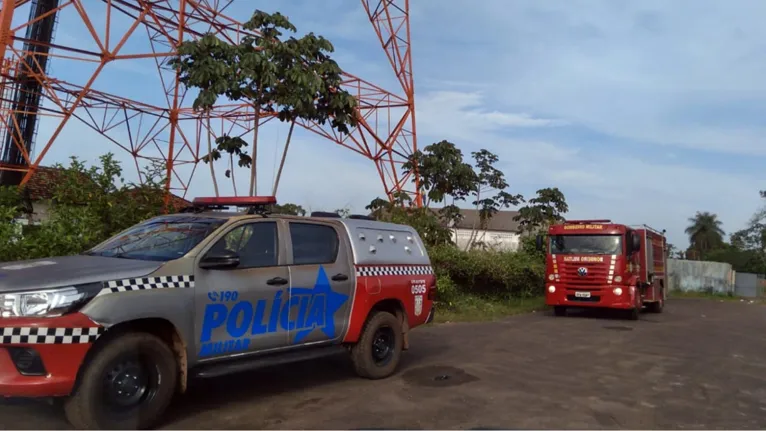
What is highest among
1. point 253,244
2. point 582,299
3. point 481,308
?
point 253,244

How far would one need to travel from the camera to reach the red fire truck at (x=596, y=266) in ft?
53.6

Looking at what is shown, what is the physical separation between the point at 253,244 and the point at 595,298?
12571 mm

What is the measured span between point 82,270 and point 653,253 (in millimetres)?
18225

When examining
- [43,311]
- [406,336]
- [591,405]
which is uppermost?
[43,311]

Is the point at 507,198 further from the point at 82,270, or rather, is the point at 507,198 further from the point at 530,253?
the point at 82,270

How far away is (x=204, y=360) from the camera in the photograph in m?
5.54

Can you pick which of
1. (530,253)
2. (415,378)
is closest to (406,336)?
(415,378)

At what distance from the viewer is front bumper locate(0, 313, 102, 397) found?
4.45 meters

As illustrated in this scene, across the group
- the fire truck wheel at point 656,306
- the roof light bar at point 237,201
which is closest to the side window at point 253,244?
the roof light bar at point 237,201

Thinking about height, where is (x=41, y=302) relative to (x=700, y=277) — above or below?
below

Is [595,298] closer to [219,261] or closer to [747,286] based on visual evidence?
[219,261]

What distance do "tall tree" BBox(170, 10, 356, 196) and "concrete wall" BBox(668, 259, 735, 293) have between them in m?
31.1

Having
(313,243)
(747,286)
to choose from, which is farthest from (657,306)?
(747,286)

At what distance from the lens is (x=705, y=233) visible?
8438 cm
